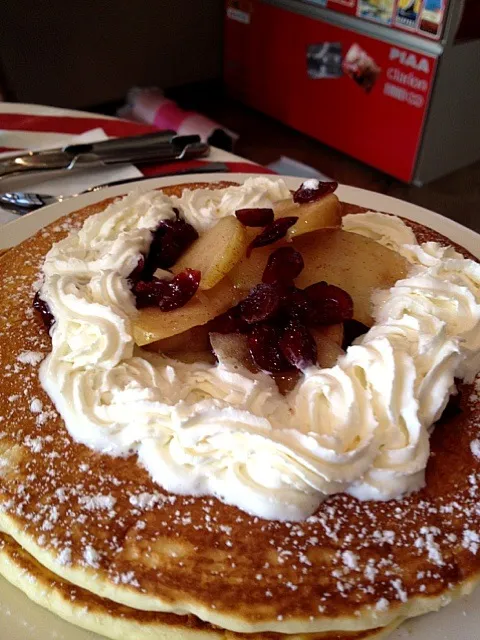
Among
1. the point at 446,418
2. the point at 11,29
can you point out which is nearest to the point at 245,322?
the point at 446,418

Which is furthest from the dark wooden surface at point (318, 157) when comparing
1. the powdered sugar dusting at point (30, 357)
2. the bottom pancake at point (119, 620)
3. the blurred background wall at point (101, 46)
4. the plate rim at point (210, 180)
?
the bottom pancake at point (119, 620)

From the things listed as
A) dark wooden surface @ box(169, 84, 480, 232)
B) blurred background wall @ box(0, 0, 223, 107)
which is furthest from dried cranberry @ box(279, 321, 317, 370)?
blurred background wall @ box(0, 0, 223, 107)

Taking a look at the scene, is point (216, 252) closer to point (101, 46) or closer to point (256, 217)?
point (256, 217)

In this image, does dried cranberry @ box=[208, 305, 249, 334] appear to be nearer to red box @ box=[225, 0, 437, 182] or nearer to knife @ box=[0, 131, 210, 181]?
knife @ box=[0, 131, 210, 181]

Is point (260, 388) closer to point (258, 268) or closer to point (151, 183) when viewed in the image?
point (258, 268)

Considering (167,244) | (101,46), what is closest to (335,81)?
(101,46)

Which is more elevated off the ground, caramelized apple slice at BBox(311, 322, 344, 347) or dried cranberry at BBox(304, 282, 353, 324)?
dried cranberry at BBox(304, 282, 353, 324)
